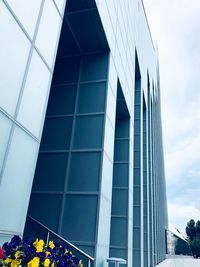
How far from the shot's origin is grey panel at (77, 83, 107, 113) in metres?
9.48

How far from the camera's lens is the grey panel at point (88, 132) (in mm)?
8941

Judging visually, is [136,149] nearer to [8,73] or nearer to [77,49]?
[77,49]

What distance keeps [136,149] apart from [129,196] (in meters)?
7.05

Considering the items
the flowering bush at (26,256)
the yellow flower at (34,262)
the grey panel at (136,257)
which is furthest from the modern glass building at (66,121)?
the grey panel at (136,257)

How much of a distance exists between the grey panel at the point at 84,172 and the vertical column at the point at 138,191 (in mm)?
10231

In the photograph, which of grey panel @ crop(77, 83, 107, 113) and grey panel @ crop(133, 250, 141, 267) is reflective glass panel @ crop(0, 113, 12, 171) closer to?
grey panel @ crop(77, 83, 107, 113)

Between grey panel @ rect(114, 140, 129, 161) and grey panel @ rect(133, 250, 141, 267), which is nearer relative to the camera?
grey panel @ rect(114, 140, 129, 161)

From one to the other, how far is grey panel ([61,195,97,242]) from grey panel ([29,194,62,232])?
315 mm

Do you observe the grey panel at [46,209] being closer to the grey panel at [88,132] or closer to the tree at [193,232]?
the grey panel at [88,132]

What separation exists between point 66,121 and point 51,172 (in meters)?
2.01

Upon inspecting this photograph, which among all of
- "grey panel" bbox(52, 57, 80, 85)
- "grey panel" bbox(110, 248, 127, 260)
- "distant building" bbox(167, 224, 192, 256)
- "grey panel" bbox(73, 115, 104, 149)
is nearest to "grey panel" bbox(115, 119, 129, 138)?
"grey panel" bbox(52, 57, 80, 85)

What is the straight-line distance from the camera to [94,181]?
8328 millimetres

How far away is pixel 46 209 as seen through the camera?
8.45 meters

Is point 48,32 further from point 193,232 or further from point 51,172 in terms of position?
point 193,232
